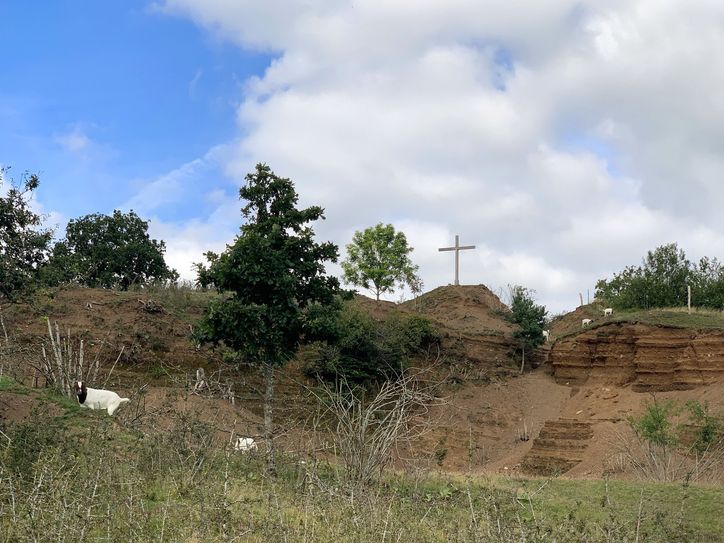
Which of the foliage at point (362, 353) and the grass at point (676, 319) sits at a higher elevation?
the grass at point (676, 319)

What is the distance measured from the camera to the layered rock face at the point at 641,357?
3272 centimetres

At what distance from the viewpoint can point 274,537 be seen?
6.61 metres

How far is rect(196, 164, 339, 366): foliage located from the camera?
16359 millimetres

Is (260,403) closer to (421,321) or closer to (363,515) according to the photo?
(421,321)

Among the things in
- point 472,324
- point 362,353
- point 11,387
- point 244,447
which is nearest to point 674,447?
point 362,353

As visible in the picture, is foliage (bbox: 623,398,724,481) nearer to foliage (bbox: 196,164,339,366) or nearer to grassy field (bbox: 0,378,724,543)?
grassy field (bbox: 0,378,724,543)

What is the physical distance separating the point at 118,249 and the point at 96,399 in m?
26.2

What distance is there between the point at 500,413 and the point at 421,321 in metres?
5.82

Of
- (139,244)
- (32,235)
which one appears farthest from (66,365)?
(139,244)

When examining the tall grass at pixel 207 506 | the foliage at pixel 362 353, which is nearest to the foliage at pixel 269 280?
the tall grass at pixel 207 506

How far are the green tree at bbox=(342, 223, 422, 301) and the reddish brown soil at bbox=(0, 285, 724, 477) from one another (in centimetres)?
280

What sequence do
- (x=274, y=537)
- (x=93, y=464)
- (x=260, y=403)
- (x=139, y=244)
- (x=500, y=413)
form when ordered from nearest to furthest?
1. (x=274, y=537)
2. (x=93, y=464)
3. (x=260, y=403)
4. (x=500, y=413)
5. (x=139, y=244)

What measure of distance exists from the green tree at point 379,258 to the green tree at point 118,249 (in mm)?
10072

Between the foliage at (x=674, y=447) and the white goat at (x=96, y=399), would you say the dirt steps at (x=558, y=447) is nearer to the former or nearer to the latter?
the foliage at (x=674, y=447)
